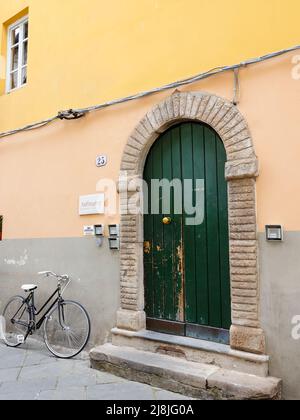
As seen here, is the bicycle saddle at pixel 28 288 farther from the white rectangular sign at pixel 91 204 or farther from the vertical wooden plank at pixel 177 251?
the vertical wooden plank at pixel 177 251

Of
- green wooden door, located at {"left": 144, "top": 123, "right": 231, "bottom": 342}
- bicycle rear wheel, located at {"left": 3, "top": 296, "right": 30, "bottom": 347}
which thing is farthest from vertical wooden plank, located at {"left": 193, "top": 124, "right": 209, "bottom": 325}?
bicycle rear wheel, located at {"left": 3, "top": 296, "right": 30, "bottom": 347}

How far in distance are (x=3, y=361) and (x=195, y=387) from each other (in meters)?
2.57

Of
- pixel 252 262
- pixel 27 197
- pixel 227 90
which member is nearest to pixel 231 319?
pixel 252 262

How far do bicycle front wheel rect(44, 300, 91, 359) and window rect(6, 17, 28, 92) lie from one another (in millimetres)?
3884

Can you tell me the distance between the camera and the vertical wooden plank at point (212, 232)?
3.97m

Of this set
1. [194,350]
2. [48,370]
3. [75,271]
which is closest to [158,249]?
[194,350]

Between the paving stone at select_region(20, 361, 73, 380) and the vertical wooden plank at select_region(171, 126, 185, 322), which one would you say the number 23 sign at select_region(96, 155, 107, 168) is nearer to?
the vertical wooden plank at select_region(171, 126, 185, 322)

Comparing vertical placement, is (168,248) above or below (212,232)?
below

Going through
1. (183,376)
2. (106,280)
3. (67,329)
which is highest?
(106,280)

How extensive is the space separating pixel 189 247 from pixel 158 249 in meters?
0.43

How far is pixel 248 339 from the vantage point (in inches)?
140

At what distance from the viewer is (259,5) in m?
3.74

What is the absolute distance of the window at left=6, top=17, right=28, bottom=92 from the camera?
20.9 ft

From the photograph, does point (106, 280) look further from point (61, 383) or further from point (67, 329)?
point (61, 383)
